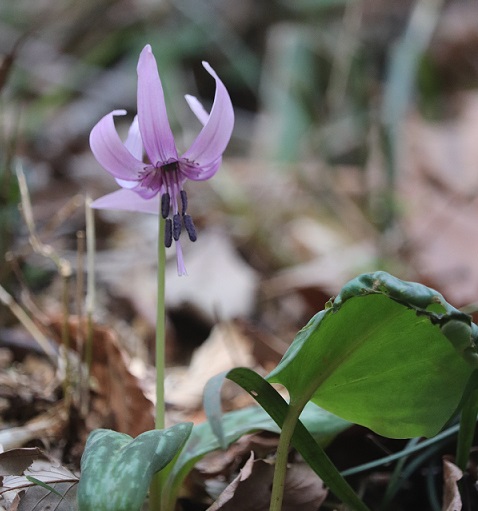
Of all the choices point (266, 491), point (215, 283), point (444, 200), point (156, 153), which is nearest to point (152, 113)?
point (156, 153)

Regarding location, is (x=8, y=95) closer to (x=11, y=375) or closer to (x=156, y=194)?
(x=11, y=375)

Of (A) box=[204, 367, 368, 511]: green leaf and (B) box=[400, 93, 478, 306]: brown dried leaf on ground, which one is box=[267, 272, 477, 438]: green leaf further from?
(B) box=[400, 93, 478, 306]: brown dried leaf on ground

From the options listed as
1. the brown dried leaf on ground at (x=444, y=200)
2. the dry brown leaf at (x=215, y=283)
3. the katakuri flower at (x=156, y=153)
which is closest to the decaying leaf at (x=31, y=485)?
the katakuri flower at (x=156, y=153)

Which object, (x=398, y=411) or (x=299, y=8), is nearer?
(x=398, y=411)

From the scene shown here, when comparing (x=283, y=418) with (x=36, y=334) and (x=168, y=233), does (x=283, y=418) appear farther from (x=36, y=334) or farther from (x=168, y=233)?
(x=36, y=334)

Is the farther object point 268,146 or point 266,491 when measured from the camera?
point 268,146

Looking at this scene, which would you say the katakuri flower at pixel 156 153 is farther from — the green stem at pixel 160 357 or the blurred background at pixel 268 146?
the blurred background at pixel 268 146

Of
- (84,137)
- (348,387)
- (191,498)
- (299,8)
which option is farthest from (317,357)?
(299,8)
